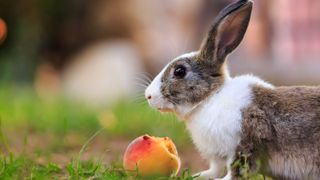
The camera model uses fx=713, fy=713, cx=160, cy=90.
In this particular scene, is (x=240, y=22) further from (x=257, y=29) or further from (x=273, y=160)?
(x=257, y=29)

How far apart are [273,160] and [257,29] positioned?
31.8 ft

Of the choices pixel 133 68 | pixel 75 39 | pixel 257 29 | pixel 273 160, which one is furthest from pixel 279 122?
pixel 257 29

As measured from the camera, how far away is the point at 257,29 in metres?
13.1

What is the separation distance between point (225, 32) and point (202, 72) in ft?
0.86

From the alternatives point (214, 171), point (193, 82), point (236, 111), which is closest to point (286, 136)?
point (236, 111)

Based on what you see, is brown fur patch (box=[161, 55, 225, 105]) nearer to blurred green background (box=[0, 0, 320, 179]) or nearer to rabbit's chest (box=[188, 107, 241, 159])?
rabbit's chest (box=[188, 107, 241, 159])

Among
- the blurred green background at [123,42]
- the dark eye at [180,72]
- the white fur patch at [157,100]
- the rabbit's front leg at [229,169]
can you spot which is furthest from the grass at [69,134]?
the blurred green background at [123,42]

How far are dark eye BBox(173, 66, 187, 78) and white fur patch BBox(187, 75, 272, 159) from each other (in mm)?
214

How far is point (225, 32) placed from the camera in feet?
13.0

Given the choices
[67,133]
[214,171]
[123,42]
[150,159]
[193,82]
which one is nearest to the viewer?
[150,159]

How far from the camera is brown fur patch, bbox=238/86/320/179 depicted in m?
3.49

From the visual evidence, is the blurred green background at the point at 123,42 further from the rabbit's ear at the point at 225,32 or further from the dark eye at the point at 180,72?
the rabbit's ear at the point at 225,32

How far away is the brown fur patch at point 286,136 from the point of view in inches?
138

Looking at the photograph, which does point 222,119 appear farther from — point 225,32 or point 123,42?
point 123,42
